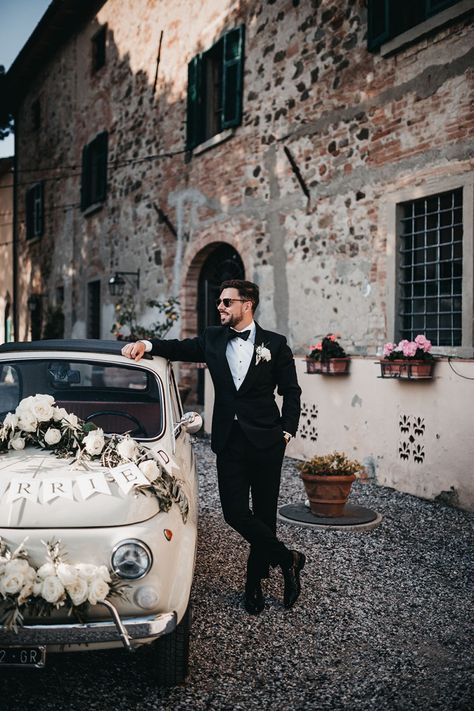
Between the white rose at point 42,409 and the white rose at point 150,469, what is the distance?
592mm

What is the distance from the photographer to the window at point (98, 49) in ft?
55.3

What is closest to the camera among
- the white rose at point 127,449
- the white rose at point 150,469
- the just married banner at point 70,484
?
the just married banner at point 70,484

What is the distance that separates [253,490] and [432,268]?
15.9 ft

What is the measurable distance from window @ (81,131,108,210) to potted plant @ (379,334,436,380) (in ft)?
35.9

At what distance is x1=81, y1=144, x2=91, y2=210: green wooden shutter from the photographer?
17500mm

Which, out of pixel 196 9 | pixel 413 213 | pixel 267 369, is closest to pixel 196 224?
pixel 196 9

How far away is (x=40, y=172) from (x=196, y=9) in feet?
33.0

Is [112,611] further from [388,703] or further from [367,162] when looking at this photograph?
[367,162]

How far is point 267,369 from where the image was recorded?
406 cm

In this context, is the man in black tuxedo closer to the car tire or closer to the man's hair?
the man's hair

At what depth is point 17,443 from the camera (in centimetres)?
349

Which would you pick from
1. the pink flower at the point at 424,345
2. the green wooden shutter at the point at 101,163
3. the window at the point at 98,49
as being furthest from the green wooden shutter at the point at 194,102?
the pink flower at the point at 424,345

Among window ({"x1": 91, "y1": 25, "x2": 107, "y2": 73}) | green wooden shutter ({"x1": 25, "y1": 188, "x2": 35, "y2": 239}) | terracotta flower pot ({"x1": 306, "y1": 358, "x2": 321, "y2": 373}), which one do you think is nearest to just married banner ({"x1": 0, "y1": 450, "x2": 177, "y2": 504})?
terracotta flower pot ({"x1": 306, "y1": 358, "x2": 321, "y2": 373})

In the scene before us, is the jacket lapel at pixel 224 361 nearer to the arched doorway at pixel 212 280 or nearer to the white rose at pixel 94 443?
the white rose at pixel 94 443
